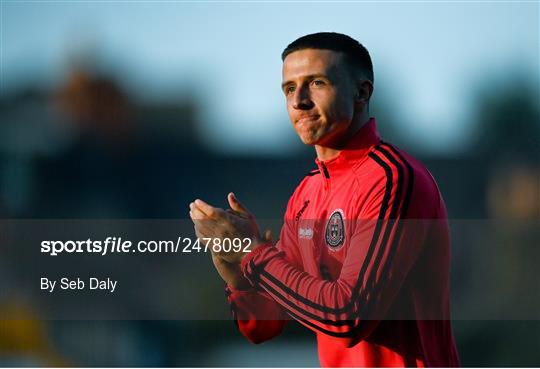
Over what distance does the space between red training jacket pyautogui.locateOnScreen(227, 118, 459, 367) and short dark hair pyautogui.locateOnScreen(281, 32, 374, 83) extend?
0.16 m

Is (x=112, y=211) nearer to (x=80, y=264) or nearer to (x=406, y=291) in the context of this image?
(x=80, y=264)

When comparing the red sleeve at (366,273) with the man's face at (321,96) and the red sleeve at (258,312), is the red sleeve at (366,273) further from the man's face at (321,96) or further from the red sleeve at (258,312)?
the red sleeve at (258,312)

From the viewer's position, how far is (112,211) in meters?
2.75

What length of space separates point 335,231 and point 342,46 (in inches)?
20.9

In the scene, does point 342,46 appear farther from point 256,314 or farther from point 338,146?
point 256,314

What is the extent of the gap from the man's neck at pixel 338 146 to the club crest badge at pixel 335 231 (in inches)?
6.8

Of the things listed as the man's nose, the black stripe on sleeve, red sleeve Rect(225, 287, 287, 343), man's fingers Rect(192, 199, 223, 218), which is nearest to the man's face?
the man's nose

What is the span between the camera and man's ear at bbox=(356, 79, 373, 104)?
1982mm

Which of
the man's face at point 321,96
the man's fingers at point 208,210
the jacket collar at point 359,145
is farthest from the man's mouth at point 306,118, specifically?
the man's fingers at point 208,210

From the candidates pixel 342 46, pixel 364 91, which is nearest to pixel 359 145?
pixel 364 91

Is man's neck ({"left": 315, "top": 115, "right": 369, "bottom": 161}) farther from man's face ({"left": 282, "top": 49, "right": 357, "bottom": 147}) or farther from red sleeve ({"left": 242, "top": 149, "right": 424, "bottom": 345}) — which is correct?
red sleeve ({"left": 242, "top": 149, "right": 424, "bottom": 345})

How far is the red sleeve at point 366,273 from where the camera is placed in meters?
1.75

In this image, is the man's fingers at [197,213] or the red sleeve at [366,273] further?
the man's fingers at [197,213]

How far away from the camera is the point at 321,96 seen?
1947 mm
